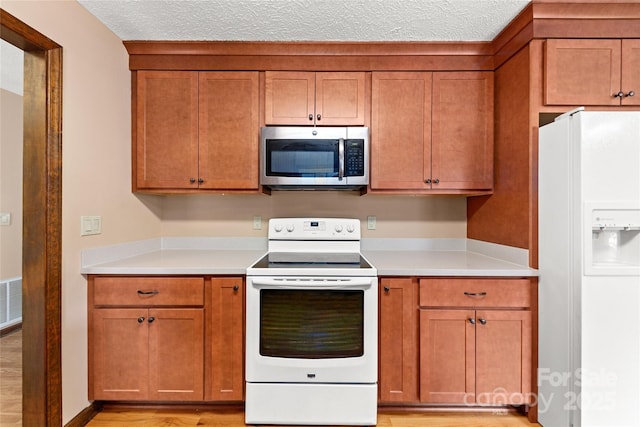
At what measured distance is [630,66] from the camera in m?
1.75

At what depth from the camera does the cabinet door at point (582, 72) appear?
1752 mm

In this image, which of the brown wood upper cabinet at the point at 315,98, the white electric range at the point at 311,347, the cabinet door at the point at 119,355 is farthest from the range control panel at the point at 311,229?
the cabinet door at the point at 119,355

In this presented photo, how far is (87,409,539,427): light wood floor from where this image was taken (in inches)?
70.0

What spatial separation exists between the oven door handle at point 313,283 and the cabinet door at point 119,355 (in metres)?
0.73

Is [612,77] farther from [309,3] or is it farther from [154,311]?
[154,311]

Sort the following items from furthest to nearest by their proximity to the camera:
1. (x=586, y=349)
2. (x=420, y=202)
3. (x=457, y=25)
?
(x=420, y=202) → (x=457, y=25) → (x=586, y=349)

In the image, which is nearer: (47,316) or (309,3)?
(47,316)

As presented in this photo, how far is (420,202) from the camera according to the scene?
2.50 meters

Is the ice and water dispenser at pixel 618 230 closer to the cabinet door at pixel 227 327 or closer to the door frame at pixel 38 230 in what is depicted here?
the cabinet door at pixel 227 327

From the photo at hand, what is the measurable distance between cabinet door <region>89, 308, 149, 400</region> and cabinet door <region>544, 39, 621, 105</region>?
2660mm

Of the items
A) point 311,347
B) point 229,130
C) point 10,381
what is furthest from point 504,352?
point 10,381

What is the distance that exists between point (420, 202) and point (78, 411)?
255 cm

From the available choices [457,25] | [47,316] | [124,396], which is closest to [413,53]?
[457,25]

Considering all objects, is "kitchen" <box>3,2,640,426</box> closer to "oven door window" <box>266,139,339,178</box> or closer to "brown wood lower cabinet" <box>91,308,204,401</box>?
"brown wood lower cabinet" <box>91,308,204,401</box>
